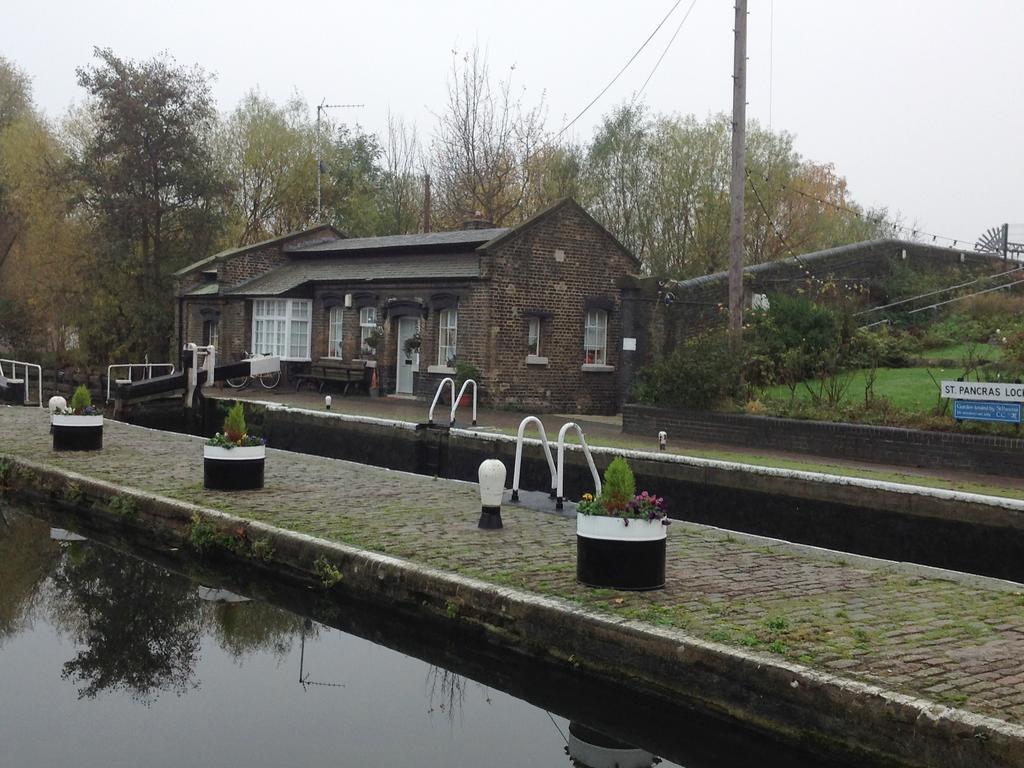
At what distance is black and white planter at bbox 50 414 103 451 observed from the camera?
50.6 feet

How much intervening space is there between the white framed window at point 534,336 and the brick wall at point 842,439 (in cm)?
606

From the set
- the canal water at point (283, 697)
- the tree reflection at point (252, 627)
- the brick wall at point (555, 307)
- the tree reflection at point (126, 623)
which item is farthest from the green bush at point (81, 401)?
the brick wall at point (555, 307)

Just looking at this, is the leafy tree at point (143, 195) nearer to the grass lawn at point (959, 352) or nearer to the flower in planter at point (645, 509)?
the grass lawn at point (959, 352)

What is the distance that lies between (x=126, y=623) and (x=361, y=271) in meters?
20.2

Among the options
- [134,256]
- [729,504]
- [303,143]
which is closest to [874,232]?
[303,143]

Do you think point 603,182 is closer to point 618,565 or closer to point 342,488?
point 342,488

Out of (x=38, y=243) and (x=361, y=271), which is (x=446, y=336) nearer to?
(x=361, y=271)

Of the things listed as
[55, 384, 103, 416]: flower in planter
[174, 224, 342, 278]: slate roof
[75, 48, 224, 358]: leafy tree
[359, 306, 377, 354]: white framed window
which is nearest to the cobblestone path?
[55, 384, 103, 416]: flower in planter

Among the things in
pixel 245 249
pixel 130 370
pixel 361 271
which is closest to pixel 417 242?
pixel 361 271

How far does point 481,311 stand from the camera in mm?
23844

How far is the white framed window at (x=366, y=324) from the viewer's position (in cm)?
2731

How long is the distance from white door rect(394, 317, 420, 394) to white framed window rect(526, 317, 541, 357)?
297cm

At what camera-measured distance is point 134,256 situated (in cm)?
3622

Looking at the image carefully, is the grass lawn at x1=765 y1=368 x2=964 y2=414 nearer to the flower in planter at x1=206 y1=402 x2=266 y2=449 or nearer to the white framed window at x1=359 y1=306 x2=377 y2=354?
the flower in planter at x1=206 y1=402 x2=266 y2=449
